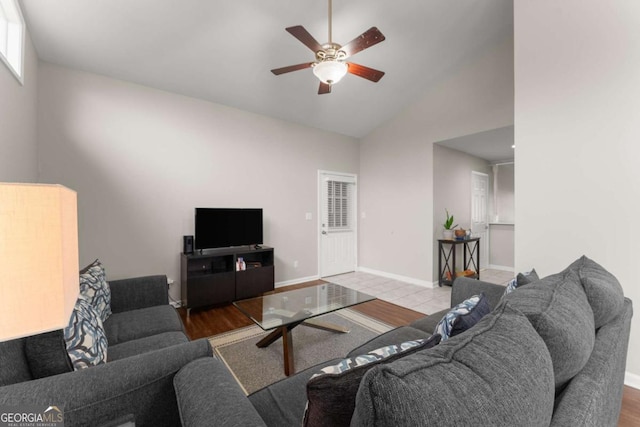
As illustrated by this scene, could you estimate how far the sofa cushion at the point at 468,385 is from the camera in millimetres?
451

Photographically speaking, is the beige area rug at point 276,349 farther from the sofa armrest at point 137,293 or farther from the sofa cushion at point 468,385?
the sofa cushion at point 468,385

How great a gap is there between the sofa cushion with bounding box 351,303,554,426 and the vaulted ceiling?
10.0ft

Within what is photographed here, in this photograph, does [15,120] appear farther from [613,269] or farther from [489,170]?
[489,170]

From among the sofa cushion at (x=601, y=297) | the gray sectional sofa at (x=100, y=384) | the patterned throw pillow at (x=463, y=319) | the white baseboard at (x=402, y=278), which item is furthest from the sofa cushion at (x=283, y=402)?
the white baseboard at (x=402, y=278)

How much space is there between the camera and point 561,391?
0.82m

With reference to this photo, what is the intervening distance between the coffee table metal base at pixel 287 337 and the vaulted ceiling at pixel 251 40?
9.26ft

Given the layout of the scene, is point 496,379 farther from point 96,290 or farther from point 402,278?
point 402,278

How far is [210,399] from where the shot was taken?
875 mm

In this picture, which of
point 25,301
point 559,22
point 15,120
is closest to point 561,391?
point 25,301

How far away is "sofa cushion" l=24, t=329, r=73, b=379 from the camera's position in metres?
1.04

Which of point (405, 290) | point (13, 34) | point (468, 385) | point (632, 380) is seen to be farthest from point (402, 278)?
point (13, 34)

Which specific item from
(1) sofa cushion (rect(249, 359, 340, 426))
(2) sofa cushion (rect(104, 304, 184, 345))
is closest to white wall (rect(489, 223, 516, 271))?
(1) sofa cushion (rect(249, 359, 340, 426))

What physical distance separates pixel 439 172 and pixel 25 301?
472 cm

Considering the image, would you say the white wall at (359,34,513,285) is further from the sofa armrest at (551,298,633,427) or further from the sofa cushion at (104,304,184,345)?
the sofa cushion at (104,304,184,345)
